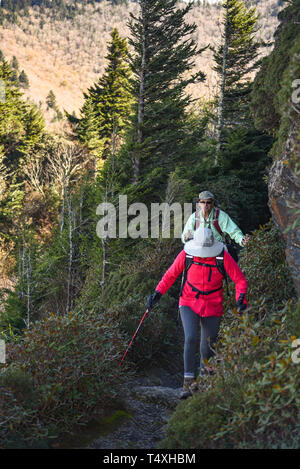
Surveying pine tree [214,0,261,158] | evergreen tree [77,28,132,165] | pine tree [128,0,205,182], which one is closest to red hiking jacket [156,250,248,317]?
pine tree [128,0,205,182]

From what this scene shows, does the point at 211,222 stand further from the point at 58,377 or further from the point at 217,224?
the point at 58,377

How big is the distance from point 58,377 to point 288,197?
312cm

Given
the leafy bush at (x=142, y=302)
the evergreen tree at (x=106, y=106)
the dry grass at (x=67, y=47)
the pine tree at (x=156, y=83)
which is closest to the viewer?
the leafy bush at (x=142, y=302)

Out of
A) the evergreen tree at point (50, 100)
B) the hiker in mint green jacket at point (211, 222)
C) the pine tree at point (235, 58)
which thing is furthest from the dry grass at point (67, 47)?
the hiker in mint green jacket at point (211, 222)

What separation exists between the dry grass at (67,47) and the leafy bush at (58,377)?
78.6 meters

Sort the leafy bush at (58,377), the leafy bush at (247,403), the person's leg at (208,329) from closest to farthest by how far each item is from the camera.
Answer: the leafy bush at (247,403), the leafy bush at (58,377), the person's leg at (208,329)

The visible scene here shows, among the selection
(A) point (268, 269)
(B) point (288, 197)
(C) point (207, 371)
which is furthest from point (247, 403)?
(A) point (268, 269)

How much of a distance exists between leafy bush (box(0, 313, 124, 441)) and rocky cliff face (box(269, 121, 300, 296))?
221 centimetres

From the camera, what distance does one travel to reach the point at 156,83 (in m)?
16.7

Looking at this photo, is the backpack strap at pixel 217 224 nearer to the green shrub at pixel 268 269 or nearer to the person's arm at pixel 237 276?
the person's arm at pixel 237 276

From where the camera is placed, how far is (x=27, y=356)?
3.93m

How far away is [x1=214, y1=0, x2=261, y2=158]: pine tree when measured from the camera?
22.6m

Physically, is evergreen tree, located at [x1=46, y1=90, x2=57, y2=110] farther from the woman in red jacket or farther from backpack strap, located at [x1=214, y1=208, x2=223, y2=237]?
the woman in red jacket

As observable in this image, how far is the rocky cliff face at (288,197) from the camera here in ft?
14.3
